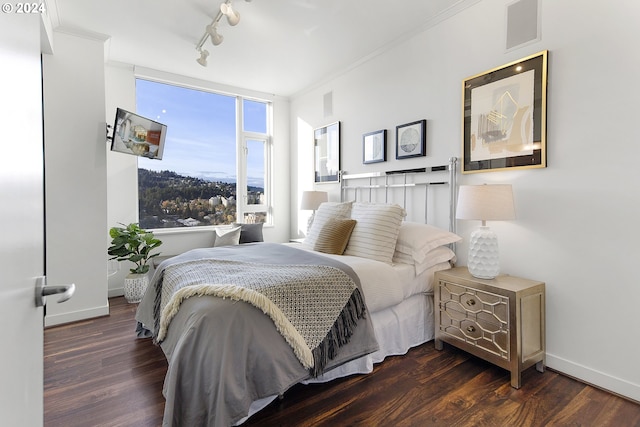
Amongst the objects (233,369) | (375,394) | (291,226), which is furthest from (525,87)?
(291,226)

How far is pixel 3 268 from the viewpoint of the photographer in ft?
1.65

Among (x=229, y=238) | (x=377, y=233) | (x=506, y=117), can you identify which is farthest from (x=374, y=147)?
(x=229, y=238)

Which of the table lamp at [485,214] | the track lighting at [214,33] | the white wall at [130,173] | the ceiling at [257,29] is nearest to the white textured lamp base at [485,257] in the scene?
the table lamp at [485,214]

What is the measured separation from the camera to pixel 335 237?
2.74m

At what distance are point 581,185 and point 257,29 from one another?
296 cm

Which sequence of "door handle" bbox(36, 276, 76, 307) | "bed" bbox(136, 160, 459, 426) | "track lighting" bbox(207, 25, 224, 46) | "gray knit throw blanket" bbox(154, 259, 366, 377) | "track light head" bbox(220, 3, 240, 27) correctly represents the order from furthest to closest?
"track lighting" bbox(207, 25, 224, 46) → "track light head" bbox(220, 3, 240, 27) → "gray knit throw blanket" bbox(154, 259, 366, 377) → "bed" bbox(136, 160, 459, 426) → "door handle" bbox(36, 276, 76, 307)

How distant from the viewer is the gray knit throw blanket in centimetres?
162

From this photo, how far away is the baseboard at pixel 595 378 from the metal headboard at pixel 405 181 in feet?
3.75

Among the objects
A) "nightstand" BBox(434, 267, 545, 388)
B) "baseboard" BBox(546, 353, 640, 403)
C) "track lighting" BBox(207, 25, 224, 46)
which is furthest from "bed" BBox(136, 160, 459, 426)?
"track lighting" BBox(207, 25, 224, 46)

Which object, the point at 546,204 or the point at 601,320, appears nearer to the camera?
the point at 601,320

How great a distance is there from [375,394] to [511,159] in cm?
190

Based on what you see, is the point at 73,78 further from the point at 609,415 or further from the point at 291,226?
the point at 609,415

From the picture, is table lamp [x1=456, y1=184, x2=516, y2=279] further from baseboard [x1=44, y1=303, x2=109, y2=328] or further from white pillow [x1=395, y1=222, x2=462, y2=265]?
baseboard [x1=44, y1=303, x2=109, y2=328]

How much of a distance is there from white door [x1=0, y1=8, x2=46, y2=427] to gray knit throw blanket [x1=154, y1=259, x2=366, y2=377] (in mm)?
926
